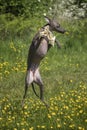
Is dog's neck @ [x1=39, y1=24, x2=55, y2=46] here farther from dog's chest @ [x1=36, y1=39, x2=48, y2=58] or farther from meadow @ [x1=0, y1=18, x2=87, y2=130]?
meadow @ [x1=0, y1=18, x2=87, y2=130]

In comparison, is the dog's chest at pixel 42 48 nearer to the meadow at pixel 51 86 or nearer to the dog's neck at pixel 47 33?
the dog's neck at pixel 47 33

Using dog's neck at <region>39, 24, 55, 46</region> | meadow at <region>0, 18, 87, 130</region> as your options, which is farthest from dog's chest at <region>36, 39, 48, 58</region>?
meadow at <region>0, 18, 87, 130</region>

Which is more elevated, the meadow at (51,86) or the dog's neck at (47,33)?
the dog's neck at (47,33)

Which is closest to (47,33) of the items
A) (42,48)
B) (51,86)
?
(42,48)

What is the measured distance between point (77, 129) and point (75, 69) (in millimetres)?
3915

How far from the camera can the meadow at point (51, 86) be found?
20.6 feet

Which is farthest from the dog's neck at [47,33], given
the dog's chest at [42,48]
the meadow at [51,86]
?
the meadow at [51,86]

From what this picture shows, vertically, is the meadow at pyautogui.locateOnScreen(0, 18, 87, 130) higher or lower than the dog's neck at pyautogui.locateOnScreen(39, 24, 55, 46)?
lower

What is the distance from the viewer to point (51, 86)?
854cm

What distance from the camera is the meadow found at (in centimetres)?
628

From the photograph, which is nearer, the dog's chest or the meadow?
the dog's chest

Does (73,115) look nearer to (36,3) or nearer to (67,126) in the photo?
(67,126)

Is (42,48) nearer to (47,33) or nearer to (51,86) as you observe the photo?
(47,33)

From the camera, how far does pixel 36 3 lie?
508 inches
